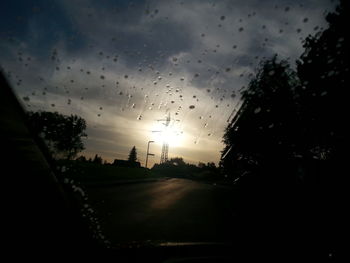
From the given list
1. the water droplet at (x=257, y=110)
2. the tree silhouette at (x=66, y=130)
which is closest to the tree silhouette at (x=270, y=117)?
the water droplet at (x=257, y=110)

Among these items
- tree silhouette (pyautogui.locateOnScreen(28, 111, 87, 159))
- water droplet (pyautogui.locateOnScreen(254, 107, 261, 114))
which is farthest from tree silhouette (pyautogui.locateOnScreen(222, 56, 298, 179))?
tree silhouette (pyautogui.locateOnScreen(28, 111, 87, 159))

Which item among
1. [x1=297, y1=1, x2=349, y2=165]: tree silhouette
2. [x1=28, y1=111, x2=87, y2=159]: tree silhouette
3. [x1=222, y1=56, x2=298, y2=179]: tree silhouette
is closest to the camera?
[x1=297, y1=1, x2=349, y2=165]: tree silhouette

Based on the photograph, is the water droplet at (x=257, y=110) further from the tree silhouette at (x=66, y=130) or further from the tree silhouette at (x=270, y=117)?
the tree silhouette at (x=66, y=130)

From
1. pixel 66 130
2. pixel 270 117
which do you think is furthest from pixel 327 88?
pixel 66 130

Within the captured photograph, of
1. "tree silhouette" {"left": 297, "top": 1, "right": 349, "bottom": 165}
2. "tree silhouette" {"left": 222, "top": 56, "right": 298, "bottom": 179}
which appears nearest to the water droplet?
"tree silhouette" {"left": 222, "top": 56, "right": 298, "bottom": 179}

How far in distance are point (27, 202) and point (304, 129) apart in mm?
22294

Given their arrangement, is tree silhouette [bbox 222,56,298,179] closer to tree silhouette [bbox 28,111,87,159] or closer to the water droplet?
Answer: the water droplet

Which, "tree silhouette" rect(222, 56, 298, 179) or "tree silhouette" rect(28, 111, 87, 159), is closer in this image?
"tree silhouette" rect(222, 56, 298, 179)

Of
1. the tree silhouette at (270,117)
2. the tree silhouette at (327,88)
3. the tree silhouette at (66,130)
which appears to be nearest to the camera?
the tree silhouette at (327,88)

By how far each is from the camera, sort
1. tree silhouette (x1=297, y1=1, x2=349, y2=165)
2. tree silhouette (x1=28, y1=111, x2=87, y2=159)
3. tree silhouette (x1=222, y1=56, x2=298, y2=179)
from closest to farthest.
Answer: tree silhouette (x1=297, y1=1, x2=349, y2=165), tree silhouette (x1=222, y1=56, x2=298, y2=179), tree silhouette (x1=28, y1=111, x2=87, y2=159)

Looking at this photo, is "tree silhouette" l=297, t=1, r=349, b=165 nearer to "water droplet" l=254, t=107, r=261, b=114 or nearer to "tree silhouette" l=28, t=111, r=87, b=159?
"water droplet" l=254, t=107, r=261, b=114

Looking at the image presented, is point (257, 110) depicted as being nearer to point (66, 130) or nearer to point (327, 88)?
point (327, 88)

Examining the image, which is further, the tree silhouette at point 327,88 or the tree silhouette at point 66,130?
the tree silhouette at point 66,130

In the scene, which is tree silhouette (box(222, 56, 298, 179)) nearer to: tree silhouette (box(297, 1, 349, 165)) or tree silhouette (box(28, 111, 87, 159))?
tree silhouette (box(297, 1, 349, 165))
